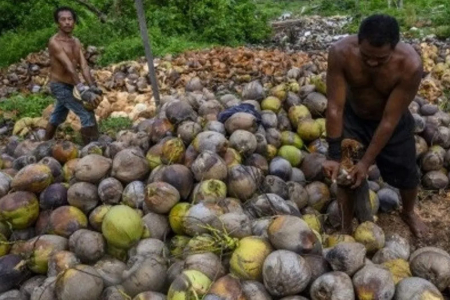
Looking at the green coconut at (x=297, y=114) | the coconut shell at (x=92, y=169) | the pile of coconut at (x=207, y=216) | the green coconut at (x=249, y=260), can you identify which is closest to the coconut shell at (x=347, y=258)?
the pile of coconut at (x=207, y=216)

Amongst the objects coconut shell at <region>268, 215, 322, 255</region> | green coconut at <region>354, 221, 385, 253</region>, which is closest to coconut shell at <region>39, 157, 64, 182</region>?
coconut shell at <region>268, 215, 322, 255</region>

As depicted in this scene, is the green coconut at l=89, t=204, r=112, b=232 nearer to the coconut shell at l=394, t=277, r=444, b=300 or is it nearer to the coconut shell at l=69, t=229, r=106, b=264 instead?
the coconut shell at l=69, t=229, r=106, b=264

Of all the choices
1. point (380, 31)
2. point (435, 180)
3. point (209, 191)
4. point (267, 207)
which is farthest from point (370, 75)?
point (435, 180)

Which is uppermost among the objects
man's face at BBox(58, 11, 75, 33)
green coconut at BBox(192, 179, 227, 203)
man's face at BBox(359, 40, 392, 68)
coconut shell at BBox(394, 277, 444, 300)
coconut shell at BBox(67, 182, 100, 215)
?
man's face at BBox(58, 11, 75, 33)

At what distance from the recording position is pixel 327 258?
2.96 m

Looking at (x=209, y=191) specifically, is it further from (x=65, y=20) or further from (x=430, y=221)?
(x=65, y=20)

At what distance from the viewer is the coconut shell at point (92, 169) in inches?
151

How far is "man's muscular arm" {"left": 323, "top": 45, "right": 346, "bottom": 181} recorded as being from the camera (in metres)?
3.71

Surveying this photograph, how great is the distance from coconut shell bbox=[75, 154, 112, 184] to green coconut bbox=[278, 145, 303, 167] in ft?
5.14

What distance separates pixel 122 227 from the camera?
3215 millimetres

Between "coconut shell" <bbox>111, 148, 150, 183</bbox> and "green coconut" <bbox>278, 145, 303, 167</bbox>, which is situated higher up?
"coconut shell" <bbox>111, 148, 150, 183</bbox>

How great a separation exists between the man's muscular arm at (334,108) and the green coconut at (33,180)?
2.05m

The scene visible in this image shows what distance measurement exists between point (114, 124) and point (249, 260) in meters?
4.87

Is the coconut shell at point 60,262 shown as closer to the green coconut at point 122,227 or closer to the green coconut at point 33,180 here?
the green coconut at point 122,227
